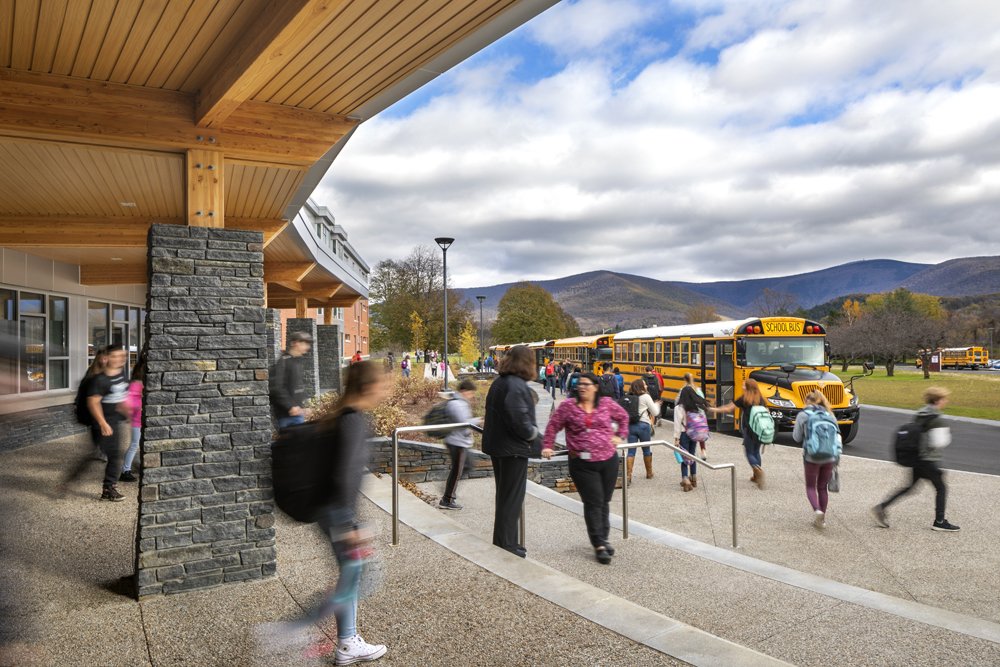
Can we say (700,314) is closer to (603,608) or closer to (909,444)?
(909,444)

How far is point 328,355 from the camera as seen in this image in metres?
24.0

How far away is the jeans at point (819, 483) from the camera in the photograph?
8.06m

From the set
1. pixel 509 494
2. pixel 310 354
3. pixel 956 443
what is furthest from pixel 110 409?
pixel 956 443

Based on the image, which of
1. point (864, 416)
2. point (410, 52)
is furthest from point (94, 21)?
point (864, 416)

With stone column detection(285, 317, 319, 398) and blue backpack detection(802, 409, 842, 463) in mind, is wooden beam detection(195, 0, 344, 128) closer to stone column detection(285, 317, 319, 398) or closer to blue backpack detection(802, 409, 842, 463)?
blue backpack detection(802, 409, 842, 463)

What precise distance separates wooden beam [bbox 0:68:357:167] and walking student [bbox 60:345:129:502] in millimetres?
2826

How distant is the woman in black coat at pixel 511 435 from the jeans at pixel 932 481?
4.92 m

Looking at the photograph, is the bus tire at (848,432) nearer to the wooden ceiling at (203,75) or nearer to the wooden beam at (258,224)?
the wooden beam at (258,224)

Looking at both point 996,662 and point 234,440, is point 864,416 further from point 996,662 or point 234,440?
point 234,440

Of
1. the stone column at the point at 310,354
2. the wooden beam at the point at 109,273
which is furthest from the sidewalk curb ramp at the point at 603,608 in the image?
Answer: the stone column at the point at 310,354

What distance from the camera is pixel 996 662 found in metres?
3.91

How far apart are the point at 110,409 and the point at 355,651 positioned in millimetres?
4945

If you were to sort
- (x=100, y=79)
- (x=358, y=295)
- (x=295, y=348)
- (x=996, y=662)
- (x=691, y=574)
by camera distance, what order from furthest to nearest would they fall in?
(x=358, y=295)
(x=295, y=348)
(x=691, y=574)
(x=100, y=79)
(x=996, y=662)

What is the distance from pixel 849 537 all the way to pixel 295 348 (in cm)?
647
